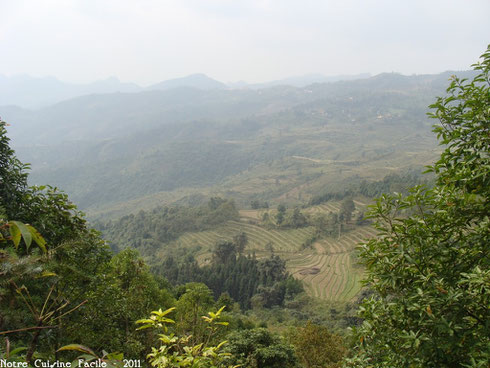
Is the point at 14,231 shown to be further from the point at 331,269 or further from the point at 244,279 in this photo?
the point at 331,269

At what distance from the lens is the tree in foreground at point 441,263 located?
3879 mm

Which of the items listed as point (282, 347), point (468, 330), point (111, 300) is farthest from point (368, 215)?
point (282, 347)

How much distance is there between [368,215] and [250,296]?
46.1 m

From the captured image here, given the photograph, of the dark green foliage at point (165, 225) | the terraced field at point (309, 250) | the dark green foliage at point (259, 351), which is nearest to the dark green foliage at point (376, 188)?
the terraced field at point (309, 250)

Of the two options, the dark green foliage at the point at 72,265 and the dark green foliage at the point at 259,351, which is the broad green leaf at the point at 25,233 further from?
the dark green foliage at the point at 259,351

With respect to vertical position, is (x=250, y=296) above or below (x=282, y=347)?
below

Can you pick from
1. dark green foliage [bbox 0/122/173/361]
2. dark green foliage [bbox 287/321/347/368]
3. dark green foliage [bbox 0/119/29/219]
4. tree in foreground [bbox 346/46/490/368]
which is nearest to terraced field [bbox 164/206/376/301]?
dark green foliage [bbox 287/321/347/368]

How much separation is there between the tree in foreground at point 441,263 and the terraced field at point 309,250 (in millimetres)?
43926

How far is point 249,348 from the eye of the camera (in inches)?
516

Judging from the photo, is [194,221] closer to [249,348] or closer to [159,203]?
[159,203]

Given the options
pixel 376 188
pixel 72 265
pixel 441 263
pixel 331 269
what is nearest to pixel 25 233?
pixel 441 263

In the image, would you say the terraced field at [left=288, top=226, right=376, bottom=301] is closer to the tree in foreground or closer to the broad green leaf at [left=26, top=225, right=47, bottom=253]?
the tree in foreground

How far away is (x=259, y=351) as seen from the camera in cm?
1261

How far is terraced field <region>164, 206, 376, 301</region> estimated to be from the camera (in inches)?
1945
